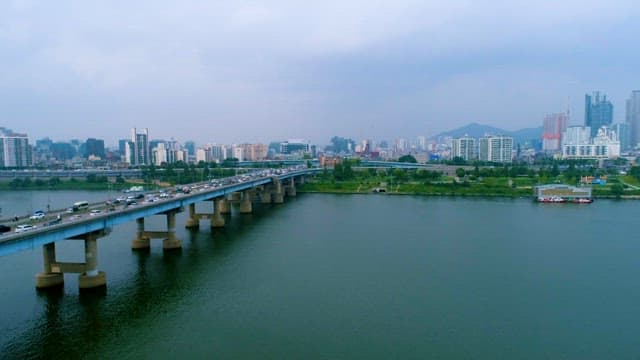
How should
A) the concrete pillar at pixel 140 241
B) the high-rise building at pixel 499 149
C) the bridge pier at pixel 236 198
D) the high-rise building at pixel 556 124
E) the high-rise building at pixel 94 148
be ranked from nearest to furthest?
the concrete pillar at pixel 140 241 < the bridge pier at pixel 236 198 < the high-rise building at pixel 499 149 < the high-rise building at pixel 94 148 < the high-rise building at pixel 556 124

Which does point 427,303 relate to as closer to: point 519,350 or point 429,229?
point 519,350

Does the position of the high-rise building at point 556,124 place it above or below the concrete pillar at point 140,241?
above

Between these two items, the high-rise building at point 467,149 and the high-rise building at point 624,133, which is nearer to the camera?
the high-rise building at point 467,149

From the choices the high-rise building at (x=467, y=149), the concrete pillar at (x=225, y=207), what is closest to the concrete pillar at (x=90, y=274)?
the concrete pillar at (x=225, y=207)

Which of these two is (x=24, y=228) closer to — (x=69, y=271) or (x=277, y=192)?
(x=69, y=271)

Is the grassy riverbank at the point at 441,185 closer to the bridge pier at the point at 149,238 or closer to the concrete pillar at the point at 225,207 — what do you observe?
the concrete pillar at the point at 225,207

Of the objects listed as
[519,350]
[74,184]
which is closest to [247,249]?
[519,350]

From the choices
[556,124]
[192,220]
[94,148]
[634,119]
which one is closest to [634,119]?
[634,119]
